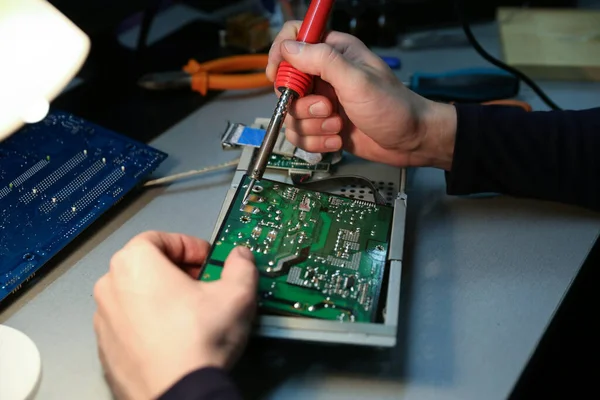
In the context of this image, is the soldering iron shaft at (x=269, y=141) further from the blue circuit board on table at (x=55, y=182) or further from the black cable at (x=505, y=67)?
the black cable at (x=505, y=67)

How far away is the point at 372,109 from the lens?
29.9 inches

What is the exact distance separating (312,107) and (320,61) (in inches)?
3.1

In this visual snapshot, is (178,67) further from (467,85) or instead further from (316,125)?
(467,85)

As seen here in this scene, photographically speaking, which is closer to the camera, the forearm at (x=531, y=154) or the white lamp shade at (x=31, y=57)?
the white lamp shade at (x=31, y=57)

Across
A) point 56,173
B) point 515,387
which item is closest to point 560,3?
point 515,387

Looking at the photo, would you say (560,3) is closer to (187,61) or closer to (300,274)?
(187,61)

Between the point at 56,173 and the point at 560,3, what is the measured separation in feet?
A: 3.79

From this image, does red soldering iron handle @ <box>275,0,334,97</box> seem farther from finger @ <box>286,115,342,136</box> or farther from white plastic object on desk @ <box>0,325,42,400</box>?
white plastic object on desk @ <box>0,325,42,400</box>

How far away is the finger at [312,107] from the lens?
78cm

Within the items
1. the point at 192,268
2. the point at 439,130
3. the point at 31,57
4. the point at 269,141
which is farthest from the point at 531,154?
the point at 31,57

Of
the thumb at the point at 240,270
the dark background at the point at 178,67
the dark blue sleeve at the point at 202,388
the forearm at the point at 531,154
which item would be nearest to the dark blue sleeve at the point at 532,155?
the forearm at the point at 531,154

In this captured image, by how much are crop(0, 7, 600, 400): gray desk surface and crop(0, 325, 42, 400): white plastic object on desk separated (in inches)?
1.3

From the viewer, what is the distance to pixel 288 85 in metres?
0.73

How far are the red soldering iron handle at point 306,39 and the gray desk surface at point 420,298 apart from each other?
205 millimetres
